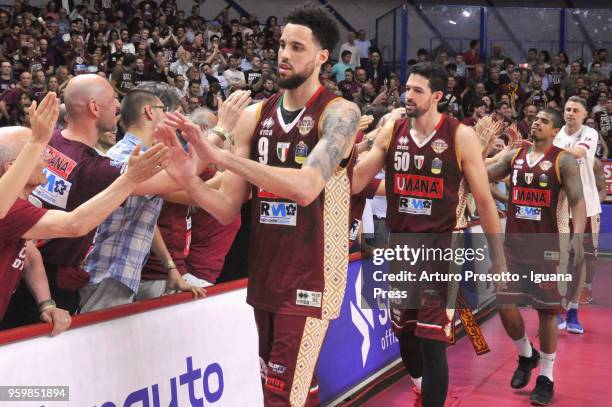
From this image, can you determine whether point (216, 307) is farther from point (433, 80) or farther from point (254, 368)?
point (433, 80)

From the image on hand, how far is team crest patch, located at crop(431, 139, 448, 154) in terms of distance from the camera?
17.6 feet

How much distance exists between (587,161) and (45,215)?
7.27 m

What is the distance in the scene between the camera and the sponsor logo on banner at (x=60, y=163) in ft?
14.0

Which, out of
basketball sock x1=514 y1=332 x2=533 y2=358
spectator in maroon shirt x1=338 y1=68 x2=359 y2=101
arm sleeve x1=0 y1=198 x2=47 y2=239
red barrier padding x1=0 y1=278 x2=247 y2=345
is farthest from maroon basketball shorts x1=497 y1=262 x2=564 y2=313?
spectator in maroon shirt x1=338 y1=68 x2=359 y2=101


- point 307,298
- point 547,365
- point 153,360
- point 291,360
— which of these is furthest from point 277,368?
point 547,365

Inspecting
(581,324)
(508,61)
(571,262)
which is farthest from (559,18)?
(571,262)

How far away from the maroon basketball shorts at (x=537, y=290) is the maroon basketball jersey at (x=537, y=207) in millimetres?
112

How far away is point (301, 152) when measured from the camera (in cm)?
377

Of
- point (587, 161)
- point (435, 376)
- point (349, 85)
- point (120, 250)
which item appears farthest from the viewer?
point (349, 85)

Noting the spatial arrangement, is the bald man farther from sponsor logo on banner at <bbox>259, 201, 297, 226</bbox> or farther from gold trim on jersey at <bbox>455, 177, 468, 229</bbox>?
gold trim on jersey at <bbox>455, 177, 468, 229</bbox>

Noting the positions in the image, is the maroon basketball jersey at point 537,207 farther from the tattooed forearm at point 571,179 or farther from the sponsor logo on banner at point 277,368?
the sponsor logo on banner at point 277,368

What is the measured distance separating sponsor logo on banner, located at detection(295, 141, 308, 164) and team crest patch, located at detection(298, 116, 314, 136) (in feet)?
0.18

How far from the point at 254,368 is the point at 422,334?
1126 millimetres

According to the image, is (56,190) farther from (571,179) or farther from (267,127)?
(571,179)
